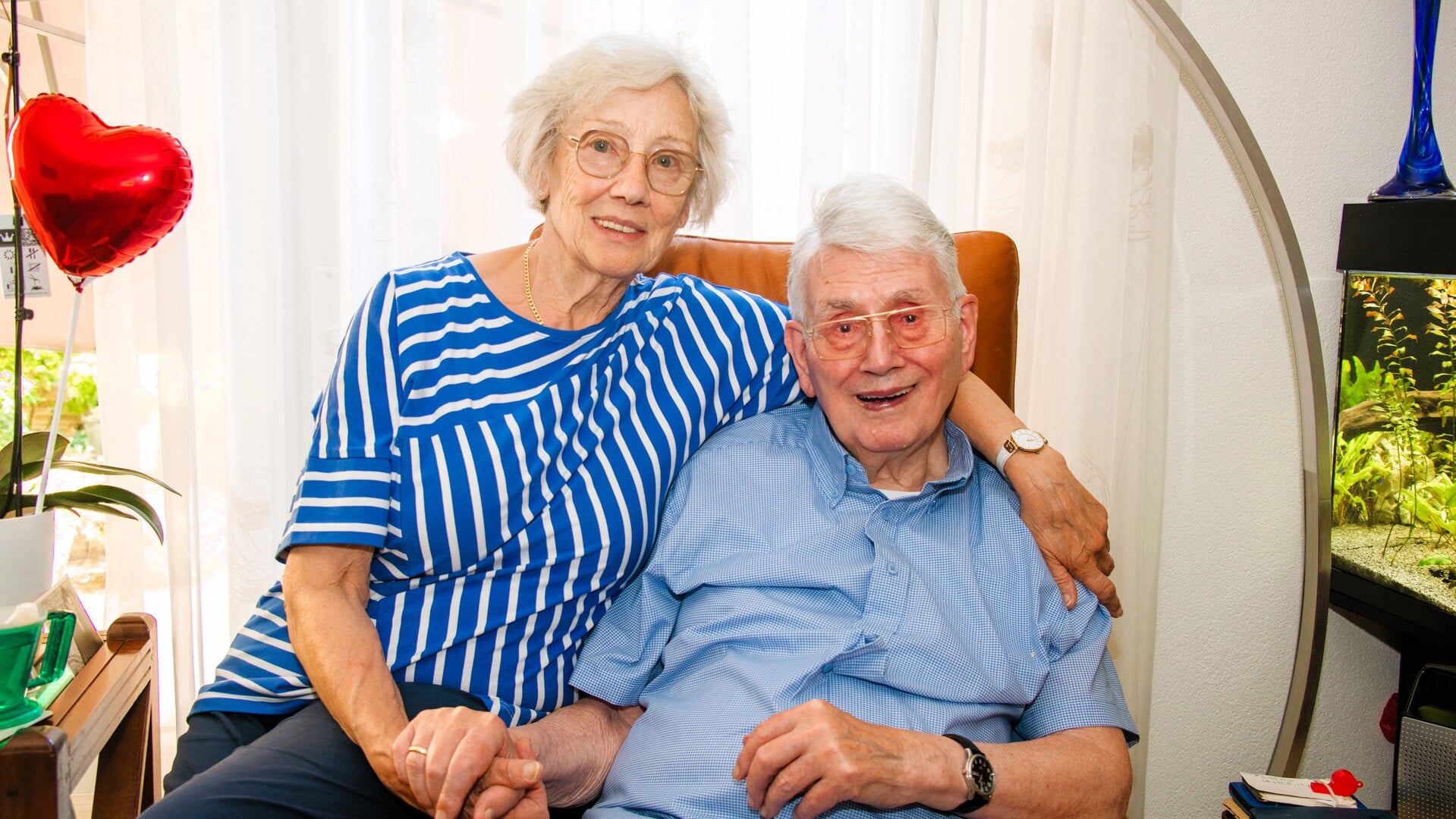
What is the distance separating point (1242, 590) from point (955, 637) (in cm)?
130

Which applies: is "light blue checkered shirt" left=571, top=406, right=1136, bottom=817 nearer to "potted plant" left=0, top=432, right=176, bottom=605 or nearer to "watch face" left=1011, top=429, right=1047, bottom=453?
"watch face" left=1011, top=429, right=1047, bottom=453

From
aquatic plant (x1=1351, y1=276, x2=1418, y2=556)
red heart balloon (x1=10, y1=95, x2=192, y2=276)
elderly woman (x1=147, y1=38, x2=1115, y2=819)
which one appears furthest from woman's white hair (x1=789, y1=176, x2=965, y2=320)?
aquatic plant (x1=1351, y1=276, x2=1418, y2=556)

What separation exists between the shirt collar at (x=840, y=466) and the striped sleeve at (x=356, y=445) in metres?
0.60

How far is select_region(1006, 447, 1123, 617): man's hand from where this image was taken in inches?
54.6

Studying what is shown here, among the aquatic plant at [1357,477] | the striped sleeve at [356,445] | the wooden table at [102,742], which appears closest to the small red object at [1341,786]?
the aquatic plant at [1357,477]

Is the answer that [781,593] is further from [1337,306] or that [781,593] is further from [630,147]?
[1337,306]

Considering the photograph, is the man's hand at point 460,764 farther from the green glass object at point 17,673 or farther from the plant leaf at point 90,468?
the plant leaf at point 90,468

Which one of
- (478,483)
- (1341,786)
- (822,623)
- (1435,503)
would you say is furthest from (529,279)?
(1435,503)

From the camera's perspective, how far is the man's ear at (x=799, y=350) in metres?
1.50

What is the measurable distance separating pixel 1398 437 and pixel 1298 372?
0.33 meters

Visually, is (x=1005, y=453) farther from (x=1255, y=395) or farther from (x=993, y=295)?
(x=1255, y=395)

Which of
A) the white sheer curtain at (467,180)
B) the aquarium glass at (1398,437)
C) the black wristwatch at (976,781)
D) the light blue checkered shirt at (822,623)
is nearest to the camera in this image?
the black wristwatch at (976,781)

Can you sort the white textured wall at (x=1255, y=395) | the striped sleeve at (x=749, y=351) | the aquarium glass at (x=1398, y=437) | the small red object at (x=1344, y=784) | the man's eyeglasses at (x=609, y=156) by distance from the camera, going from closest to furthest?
the man's eyeglasses at (x=609, y=156), the striped sleeve at (x=749, y=351), the small red object at (x=1344, y=784), the aquarium glass at (x=1398, y=437), the white textured wall at (x=1255, y=395)

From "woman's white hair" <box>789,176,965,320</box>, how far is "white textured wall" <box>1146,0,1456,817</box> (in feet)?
3.42
